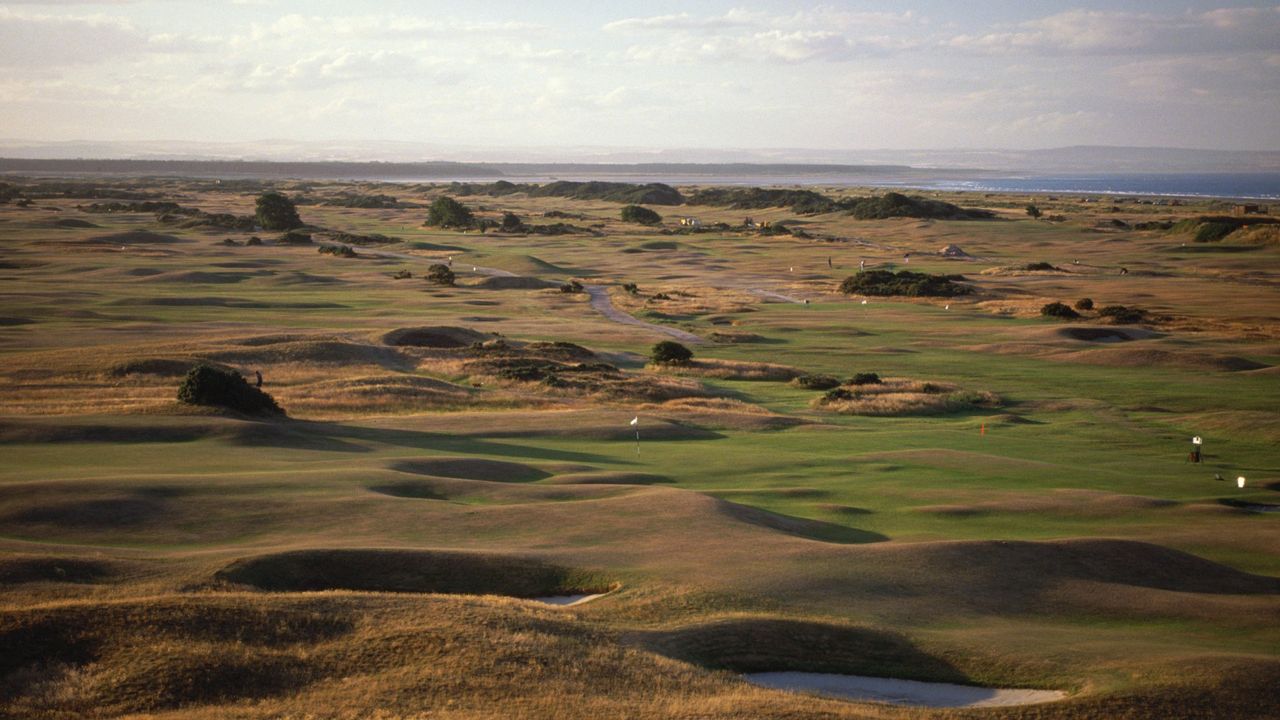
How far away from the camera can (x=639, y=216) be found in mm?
174250

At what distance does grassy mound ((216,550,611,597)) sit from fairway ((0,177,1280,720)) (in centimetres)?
7

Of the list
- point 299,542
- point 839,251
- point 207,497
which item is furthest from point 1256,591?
point 839,251

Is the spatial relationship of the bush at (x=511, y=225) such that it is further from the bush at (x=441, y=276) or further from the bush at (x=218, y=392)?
the bush at (x=218, y=392)

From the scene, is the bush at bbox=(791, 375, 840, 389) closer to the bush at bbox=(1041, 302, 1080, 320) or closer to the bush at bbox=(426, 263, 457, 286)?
the bush at bbox=(1041, 302, 1080, 320)

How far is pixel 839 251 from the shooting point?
12662 centimetres

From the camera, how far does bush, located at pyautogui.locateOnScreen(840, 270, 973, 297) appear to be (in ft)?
297

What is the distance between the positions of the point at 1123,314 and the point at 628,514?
56590mm

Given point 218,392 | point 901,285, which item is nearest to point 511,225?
point 901,285

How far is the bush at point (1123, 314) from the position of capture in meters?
71.5

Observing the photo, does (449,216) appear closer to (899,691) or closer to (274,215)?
(274,215)

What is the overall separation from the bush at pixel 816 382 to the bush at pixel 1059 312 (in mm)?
27534

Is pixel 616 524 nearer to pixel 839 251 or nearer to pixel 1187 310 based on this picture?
pixel 1187 310

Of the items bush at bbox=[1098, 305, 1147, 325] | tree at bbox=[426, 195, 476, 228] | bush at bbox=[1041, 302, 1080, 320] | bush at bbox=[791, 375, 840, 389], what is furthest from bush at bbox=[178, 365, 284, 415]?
tree at bbox=[426, 195, 476, 228]

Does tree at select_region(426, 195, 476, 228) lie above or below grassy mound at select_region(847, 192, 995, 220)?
below
